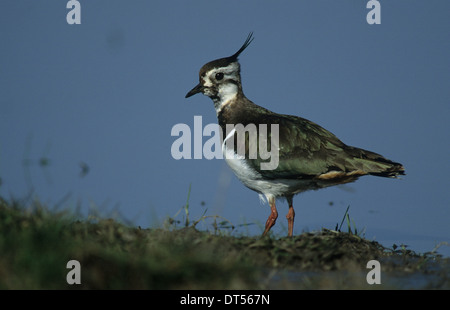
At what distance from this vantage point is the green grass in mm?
4711

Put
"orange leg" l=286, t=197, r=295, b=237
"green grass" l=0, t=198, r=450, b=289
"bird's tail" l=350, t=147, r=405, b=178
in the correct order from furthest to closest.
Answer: "orange leg" l=286, t=197, r=295, b=237 → "bird's tail" l=350, t=147, r=405, b=178 → "green grass" l=0, t=198, r=450, b=289

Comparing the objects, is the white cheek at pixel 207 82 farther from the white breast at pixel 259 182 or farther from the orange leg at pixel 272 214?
the orange leg at pixel 272 214

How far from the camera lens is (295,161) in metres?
8.03

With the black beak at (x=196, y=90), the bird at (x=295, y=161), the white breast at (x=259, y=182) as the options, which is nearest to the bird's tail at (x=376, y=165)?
the bird at (x=295, y=161)

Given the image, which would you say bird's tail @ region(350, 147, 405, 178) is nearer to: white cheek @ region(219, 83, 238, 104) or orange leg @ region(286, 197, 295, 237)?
orange leg @ region(286, 197, 295, 237)

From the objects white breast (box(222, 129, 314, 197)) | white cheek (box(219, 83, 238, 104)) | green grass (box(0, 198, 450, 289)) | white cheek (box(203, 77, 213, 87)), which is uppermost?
white cheek (box(203, 77, 213, 87))

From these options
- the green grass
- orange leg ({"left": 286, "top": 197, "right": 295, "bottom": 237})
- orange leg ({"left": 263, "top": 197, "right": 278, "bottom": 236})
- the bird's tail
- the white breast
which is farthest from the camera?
orange leg ({"left": 286, "top": 197, "right": 295, "bottom": 237})

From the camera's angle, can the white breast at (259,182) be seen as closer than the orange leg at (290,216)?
Yes

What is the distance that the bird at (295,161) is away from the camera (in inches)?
313

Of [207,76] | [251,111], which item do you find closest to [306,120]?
[251,111]

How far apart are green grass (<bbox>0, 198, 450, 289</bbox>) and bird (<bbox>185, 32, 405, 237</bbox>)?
3.75 feet

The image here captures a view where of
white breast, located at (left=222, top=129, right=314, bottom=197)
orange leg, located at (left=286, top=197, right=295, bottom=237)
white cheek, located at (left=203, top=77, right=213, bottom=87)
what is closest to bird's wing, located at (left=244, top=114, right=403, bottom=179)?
white breast, located at (left=222, top=129, right=314, bottom=197)

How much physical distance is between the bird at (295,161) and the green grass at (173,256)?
3.75 feet

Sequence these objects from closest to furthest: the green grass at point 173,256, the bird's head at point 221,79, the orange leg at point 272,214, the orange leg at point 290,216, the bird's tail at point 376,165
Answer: the green grass at point 173,256 → the bird's tail at point 376,165 → the orange leg at point 272,214 → the orange leg at point 290,216 → the bird's head at point 221,79
